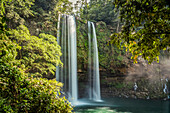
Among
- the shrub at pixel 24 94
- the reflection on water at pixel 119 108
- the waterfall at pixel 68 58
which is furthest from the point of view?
the waterfall at pixel 68 58

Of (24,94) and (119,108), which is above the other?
(24,94)

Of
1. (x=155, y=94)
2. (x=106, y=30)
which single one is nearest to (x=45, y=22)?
(x=106, y=30)

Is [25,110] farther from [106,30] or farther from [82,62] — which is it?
[106,30]

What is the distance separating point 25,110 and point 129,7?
104 inches

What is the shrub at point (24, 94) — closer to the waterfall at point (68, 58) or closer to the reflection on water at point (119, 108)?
the reflection on water at point (119, 108)

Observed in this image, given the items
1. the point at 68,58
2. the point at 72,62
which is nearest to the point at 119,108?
the point at 72,62

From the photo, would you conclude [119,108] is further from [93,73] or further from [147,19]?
[147,19]

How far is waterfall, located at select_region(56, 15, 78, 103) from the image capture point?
1505 centimetres

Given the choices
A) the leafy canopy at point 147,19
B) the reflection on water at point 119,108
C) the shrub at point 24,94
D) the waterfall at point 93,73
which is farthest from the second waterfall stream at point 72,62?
the leafy canopy at point 147,19

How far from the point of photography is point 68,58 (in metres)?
15.5

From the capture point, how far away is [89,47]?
1805 cm

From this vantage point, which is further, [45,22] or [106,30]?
[106,30]

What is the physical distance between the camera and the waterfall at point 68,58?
15.0 metres

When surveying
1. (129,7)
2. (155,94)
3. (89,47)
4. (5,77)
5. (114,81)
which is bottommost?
(155,94)
